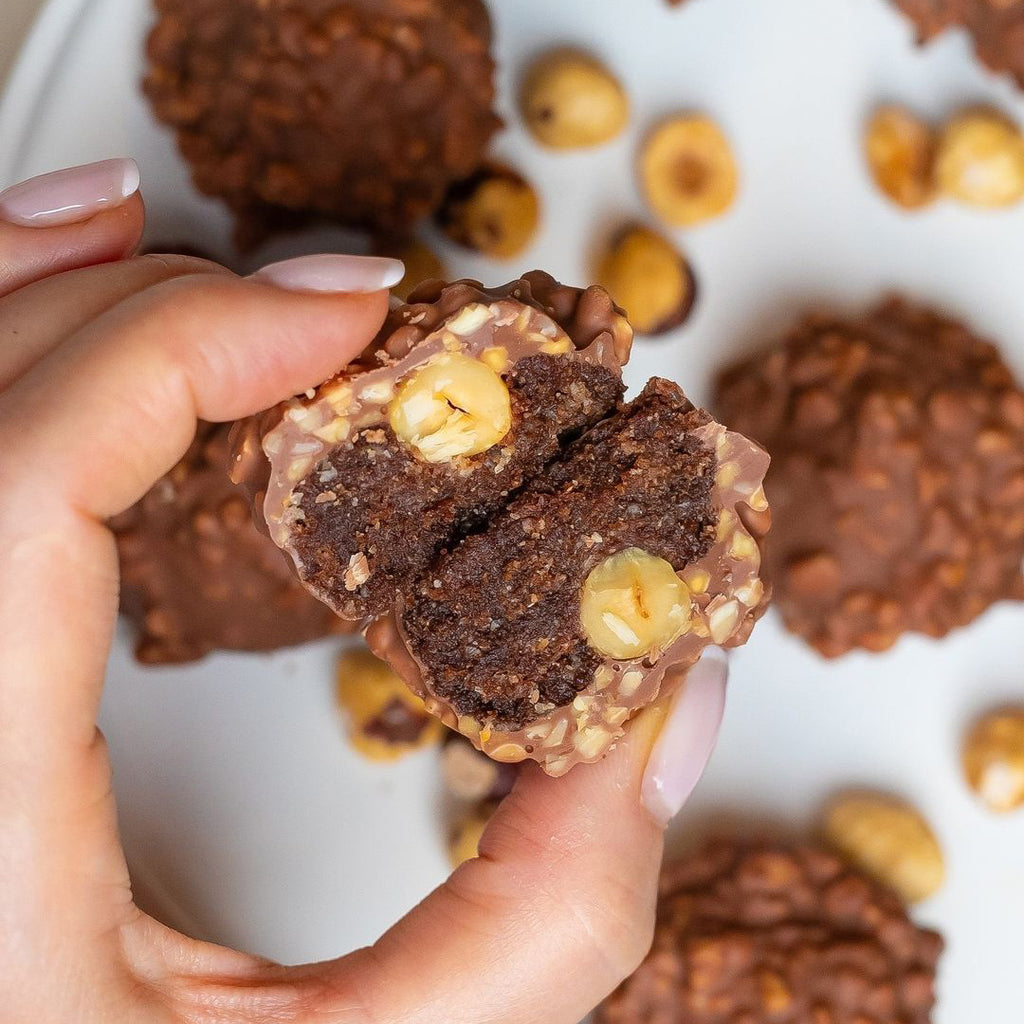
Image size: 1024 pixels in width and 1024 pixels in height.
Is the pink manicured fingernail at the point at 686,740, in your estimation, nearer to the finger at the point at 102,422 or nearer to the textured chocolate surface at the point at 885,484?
the textured chocolate surface at the point at 885,484

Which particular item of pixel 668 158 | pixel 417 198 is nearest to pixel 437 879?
pixel 417 198

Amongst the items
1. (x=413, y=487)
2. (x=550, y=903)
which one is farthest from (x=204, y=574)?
(x=550, y=903)

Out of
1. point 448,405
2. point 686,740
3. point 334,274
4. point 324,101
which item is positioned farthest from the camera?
point 324,101

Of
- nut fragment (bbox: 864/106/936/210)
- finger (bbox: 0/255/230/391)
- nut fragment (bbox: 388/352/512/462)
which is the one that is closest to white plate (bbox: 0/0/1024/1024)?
nut fragment (bbox: 864/106/936/210)

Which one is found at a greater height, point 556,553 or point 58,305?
point 58,305

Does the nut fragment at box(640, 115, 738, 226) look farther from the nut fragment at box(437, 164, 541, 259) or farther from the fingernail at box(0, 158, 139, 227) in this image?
the fingernail at box(0, 158, 139, 227)

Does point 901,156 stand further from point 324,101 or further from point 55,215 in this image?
point 55,215
